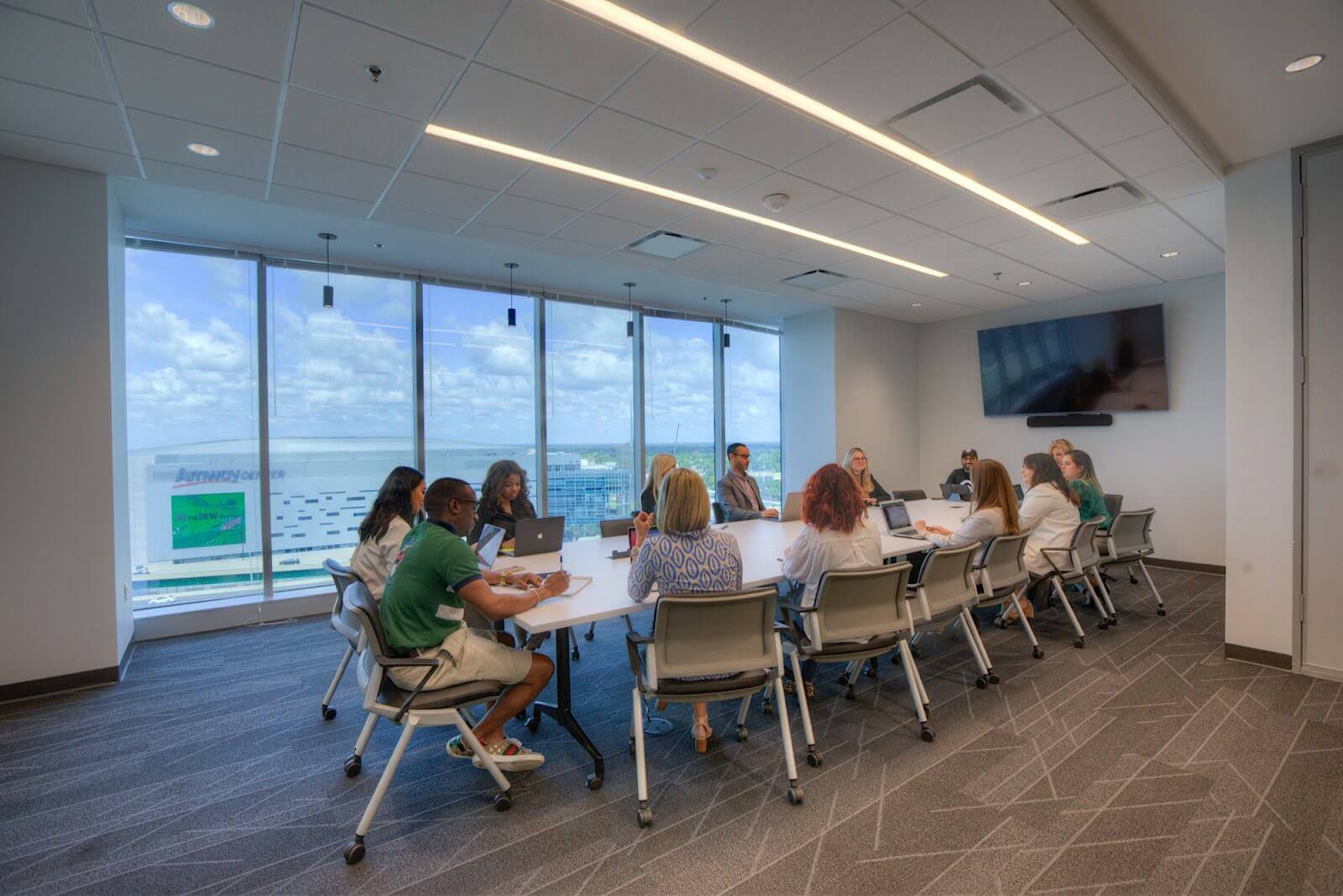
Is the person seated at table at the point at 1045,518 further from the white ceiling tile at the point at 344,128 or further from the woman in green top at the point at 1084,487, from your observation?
the white ceiling tile at the point at 344,128

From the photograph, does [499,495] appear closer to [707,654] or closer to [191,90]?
[707,654]

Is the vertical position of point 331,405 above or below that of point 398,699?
above

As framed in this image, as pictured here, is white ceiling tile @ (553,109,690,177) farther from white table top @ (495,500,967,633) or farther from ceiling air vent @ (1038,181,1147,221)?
ceiling air vent @ (1038,181,1147,221)

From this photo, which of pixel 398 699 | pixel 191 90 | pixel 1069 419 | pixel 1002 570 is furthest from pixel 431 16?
pixel 1069 419

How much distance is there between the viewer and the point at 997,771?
2697mm

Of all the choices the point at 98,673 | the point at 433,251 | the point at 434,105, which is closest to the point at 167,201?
the point at 433,251

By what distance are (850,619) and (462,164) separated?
3.37m

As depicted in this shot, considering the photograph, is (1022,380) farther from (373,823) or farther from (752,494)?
(373,823)

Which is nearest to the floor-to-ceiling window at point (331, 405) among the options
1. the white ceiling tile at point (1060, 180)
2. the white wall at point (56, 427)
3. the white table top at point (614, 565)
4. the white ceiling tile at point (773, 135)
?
the white wall at point (56, 427)

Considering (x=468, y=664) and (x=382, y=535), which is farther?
(x=382, y=535)

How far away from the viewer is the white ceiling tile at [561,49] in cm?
239

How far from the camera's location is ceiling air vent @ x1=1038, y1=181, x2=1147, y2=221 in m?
4.14

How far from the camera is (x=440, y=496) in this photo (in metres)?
2.56

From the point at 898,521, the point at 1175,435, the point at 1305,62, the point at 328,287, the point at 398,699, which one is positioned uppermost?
the point at 1305,62
